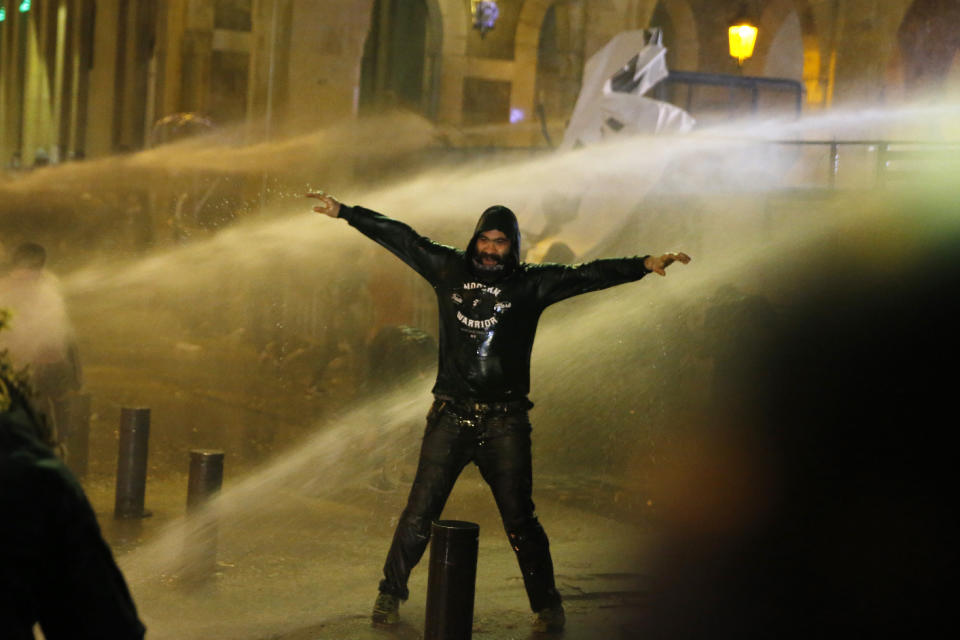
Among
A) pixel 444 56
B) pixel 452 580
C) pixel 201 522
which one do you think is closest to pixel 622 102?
pixel 201 522

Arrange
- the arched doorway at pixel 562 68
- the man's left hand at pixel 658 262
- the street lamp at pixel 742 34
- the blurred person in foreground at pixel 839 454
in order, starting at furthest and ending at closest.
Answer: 1. the arched doorway at pixel 562 68
2. the street lamp at pixel 742 34
3. the blurred person in foreground at pixel 839 454
4. the man's left hand at pixel 658 262

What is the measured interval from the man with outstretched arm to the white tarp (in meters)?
6.13

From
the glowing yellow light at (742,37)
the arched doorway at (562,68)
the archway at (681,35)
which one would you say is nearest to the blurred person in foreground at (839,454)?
the glowing yellow light at (742,37)

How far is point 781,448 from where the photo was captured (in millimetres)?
9336

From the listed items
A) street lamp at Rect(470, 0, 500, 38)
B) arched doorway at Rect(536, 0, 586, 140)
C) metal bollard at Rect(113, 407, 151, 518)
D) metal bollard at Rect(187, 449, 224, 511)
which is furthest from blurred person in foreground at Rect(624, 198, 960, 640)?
street lamp at Rect(470, 0, 500, 38)

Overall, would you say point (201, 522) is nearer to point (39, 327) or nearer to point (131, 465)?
point (131, 465)

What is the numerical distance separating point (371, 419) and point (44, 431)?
7.67 metres

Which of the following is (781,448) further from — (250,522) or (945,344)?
(250,522)

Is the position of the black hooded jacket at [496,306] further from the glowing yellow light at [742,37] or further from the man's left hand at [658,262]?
the glowing yellow light at [742,37]

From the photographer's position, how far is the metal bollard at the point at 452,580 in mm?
4633

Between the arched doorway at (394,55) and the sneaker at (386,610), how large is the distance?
1943cm

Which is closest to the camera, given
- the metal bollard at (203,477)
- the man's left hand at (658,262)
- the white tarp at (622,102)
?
the man's left hand at (658,262)

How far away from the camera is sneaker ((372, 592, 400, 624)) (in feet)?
17.5

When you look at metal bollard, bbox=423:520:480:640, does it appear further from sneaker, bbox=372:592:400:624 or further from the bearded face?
the bearded face
